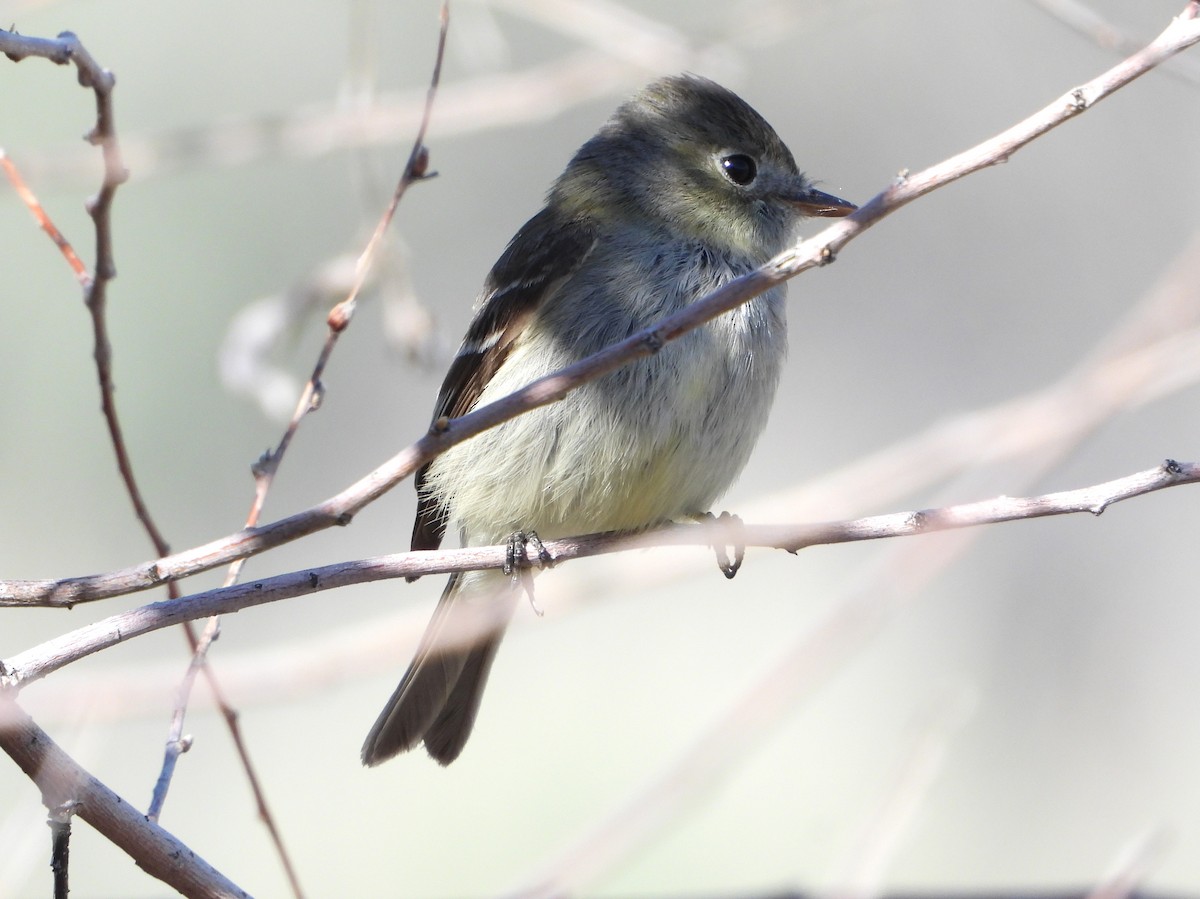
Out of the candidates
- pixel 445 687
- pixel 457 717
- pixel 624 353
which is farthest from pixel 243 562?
pixel 457 717

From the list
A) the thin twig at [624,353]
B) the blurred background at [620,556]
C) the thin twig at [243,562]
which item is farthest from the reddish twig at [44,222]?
the blurred background at [620,556]

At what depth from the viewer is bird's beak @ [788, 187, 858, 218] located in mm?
3885

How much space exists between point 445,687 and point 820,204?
1.72m

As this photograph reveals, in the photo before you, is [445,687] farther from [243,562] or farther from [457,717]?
[243,562]

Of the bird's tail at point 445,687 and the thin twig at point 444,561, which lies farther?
the bird's tail at point 445,687

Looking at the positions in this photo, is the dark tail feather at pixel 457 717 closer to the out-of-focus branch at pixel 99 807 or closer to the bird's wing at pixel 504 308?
the bird's wing at pixel 504 308

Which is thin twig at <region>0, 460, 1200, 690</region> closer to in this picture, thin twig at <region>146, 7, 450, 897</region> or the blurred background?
thin twig at <region>146, 7, 450, 897</region>

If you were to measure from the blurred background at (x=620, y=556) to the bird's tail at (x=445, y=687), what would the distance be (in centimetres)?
69

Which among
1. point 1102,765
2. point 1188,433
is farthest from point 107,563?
point 1188,433

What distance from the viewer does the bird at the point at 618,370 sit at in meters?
3.37

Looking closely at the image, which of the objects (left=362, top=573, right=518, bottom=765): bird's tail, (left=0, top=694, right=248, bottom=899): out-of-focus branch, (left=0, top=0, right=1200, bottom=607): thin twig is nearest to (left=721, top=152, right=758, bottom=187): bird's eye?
(left=362, top=573, right=518, bottom=765): bird's tail

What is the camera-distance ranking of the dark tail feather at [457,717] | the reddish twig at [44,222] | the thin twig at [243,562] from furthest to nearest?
the dark tail feather at [457,717] → the reddish twig at [44,222] → the thin twig at [243,562]

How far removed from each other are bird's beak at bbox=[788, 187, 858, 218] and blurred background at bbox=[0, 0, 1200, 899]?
48 cm

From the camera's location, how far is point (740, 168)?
13.1 feet
